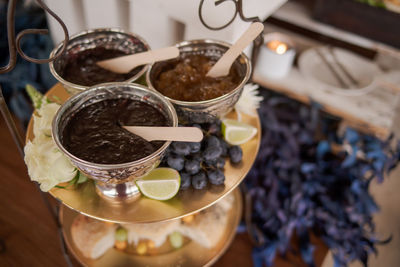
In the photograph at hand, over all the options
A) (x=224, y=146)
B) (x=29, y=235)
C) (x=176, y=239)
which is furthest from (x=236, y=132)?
(x=29, y=235)

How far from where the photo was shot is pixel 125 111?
738 mm

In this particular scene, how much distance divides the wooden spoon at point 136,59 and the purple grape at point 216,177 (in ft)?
0.92

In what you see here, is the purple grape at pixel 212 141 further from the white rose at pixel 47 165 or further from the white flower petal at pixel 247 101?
the white rose at pixel 47 165

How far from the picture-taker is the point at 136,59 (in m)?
0.79

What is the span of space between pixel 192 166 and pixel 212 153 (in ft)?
0.17

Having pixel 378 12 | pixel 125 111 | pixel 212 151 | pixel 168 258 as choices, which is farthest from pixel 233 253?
pixel 378 12

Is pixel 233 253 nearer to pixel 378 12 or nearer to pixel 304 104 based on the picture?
pixel 304 104

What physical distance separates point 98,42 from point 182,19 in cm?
25

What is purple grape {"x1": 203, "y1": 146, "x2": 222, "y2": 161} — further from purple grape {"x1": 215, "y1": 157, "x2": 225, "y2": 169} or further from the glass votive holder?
the glass votive holder

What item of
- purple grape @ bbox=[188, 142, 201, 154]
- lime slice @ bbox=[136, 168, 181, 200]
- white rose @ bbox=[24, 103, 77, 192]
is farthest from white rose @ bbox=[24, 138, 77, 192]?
purple grape @ bbox=[188, 142, 201, 154]

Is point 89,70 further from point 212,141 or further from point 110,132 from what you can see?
point 212,141

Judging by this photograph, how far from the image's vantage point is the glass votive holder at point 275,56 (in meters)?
1.44

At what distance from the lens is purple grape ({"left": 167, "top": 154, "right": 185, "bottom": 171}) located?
74 centimetres

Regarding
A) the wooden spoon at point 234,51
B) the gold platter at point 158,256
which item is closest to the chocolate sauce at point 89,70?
the wooden spoon at point 234,51
